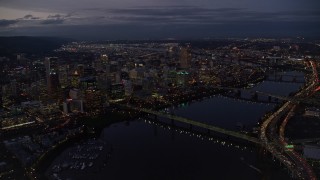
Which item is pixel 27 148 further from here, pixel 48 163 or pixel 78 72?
pixel 78 72

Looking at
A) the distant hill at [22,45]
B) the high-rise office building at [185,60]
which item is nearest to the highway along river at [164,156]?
the high-rise office building at [185,60]

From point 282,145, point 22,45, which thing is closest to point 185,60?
point 22,45

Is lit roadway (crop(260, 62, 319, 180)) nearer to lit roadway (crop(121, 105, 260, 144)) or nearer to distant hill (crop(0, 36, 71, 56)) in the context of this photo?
lit roadway (crop(121, 105, 260, 144))

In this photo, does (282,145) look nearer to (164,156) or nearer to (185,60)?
(164,156)

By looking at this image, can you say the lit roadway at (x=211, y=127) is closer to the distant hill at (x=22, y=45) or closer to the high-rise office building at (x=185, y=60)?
the high-rise office building at (x=185, y=60)

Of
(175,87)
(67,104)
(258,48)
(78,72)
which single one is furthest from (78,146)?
(258,48)

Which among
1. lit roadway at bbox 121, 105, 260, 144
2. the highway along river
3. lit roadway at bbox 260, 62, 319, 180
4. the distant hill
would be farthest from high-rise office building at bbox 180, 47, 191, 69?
the highway along river
